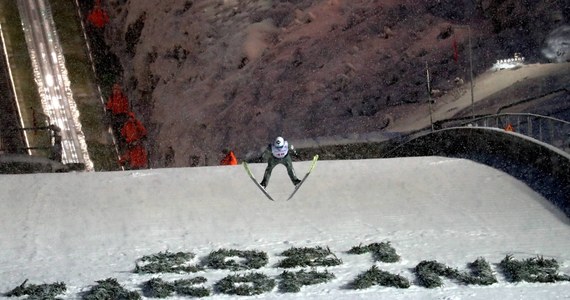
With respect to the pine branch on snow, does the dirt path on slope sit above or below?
above

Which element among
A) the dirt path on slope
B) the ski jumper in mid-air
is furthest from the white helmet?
the dirt path on slope

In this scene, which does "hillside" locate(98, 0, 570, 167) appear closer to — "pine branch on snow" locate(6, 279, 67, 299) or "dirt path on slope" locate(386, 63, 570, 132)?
"dirt path on slope" locate(386, 63, 570, 132)

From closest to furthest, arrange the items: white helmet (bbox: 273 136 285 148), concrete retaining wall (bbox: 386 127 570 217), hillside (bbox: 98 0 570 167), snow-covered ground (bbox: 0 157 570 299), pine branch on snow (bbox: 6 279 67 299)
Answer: pine branch on snow (bbox: 6 279 67 299)
white helmet (bbox: 273 136 285 148)
snow-covered ground (bbox: 0 157 570 299)
concrete retaining wall (bbox: 386 127 570 217)
hillside (bbox: 98 0 570 167)

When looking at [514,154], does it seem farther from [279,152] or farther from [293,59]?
[293,59]

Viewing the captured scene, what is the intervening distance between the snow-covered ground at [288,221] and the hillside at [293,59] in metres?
15.5

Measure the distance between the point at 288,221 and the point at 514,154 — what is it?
15.4 feet

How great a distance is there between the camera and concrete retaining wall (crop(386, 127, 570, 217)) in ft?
50.9

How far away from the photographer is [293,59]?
36.6 metres

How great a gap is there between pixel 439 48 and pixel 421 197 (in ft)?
61.1

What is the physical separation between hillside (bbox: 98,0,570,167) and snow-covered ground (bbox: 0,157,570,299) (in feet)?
50.8

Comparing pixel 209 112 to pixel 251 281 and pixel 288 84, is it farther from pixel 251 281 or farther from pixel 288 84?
pixel 251 281

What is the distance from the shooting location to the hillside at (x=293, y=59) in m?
32.9

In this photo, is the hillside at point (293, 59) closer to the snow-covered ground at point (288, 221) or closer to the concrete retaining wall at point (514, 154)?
the concrete retaining wall at point (514, 154)

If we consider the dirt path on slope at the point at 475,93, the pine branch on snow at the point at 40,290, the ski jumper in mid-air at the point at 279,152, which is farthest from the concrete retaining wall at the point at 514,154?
the dirt path on slope at the point at 475,93
